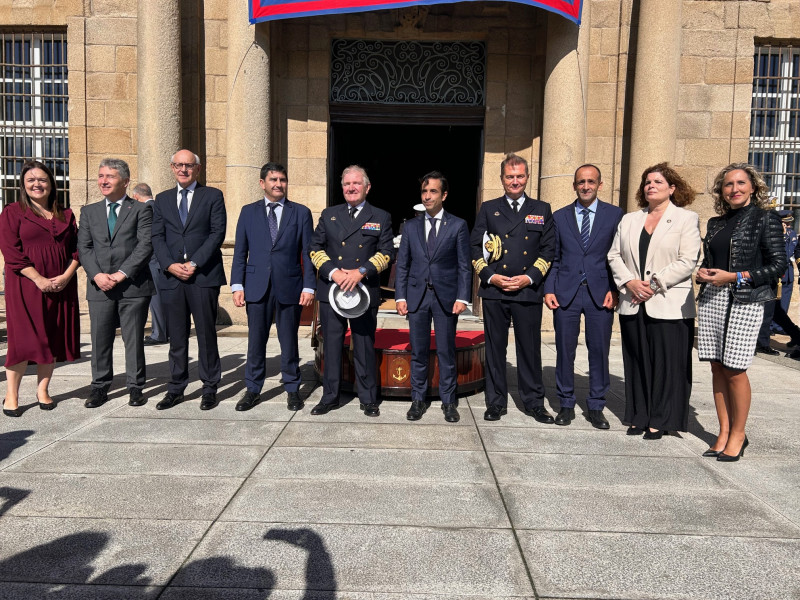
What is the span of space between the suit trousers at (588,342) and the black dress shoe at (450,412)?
87 centimetres

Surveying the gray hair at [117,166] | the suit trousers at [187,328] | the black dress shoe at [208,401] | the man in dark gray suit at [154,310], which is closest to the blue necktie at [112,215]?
the gray hair at [117,166]

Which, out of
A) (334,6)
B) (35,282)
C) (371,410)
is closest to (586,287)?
(371,410)

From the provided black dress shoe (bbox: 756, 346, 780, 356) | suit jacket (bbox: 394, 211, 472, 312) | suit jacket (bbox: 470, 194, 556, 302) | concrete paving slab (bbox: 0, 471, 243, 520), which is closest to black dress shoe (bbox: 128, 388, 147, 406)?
concrete paving slab (bbox: 0, 471, 243, 520)

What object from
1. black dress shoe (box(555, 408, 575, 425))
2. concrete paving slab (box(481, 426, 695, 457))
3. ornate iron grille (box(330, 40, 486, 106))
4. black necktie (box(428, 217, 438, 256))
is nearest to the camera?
concrete paving slab (box(481, 426, 695, 457))

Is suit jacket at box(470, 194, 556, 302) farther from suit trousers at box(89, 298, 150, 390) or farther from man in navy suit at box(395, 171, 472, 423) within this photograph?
suit trousers at box(89, 298, 150, 390)

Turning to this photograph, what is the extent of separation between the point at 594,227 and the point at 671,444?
175 cm

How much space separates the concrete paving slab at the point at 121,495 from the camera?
124 inches

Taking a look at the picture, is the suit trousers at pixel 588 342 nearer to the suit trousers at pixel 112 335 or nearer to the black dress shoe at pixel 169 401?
the black dress shoe at pixel 169 401

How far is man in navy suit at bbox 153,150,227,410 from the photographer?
5.39 m

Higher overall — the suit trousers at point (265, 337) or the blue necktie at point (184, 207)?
the blue necktie at point (184, 207)

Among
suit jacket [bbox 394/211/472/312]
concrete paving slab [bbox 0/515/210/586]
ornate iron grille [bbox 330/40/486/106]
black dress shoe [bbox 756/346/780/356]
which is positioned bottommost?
black dress shoe [bbox 756/346/780/356]

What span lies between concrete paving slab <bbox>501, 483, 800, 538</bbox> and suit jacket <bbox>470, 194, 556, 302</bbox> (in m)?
1.90

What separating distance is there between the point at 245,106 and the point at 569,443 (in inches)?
307

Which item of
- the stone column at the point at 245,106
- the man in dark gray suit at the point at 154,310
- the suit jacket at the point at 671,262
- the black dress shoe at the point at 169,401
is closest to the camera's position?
the suit jacket at the point at 671,262
